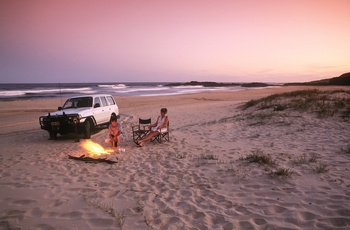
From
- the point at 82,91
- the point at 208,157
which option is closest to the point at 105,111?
the point at 208,157

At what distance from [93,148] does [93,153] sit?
754 millimetres

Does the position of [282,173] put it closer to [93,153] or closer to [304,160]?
[304,160]

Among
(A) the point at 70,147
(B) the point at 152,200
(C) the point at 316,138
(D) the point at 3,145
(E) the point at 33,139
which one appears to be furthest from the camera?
(E) the point at 33,139

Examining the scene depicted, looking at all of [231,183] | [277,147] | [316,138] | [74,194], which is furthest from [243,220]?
[316,138]

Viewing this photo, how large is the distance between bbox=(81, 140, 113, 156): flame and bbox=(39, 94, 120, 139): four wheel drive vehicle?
622mm

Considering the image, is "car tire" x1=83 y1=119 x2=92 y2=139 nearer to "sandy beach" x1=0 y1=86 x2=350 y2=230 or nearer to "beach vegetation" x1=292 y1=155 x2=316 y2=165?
"sandy beach" x1=0 y1=86 x2=350 y2=230

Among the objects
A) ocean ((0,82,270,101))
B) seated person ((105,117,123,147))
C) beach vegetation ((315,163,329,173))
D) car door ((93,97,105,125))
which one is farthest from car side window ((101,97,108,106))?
ocean ((0,82,270,101))

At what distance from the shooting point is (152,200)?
14.5ft

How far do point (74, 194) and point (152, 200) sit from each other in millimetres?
1593

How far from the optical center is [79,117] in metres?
9.29

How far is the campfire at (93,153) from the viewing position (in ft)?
22.1

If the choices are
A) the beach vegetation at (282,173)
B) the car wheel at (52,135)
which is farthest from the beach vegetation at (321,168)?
the car wheel at (52,135)

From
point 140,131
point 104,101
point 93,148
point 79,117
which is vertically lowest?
point 93,148

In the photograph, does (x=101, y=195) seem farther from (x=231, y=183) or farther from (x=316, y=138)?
(x=316, y=138)
